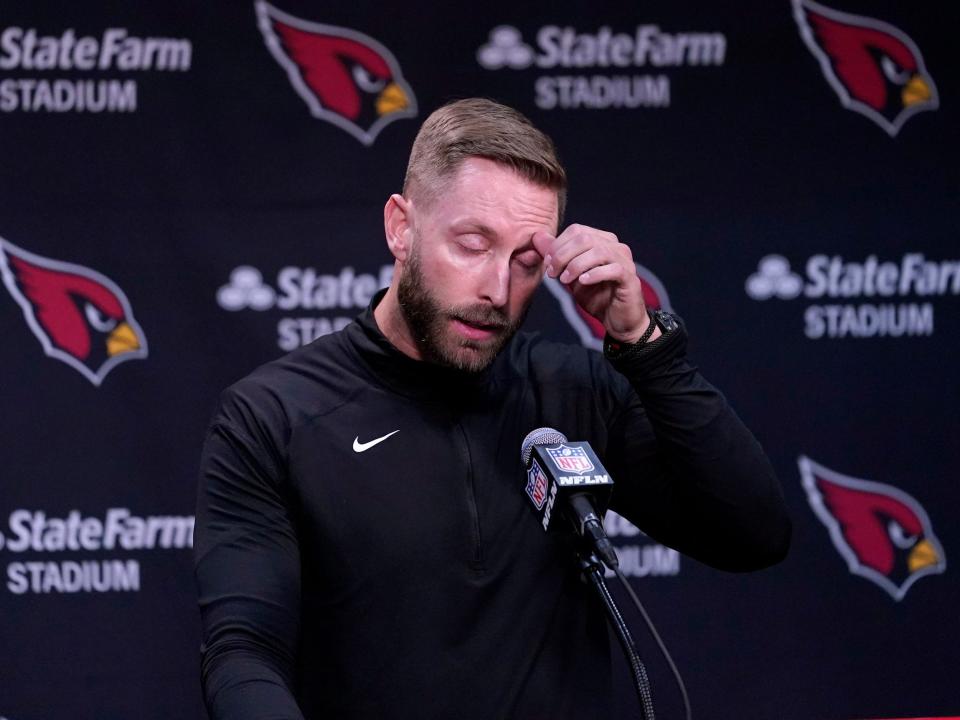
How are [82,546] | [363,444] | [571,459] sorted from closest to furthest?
[571,459] → [363,444] → [82,546]

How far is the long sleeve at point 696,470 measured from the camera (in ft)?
4.59

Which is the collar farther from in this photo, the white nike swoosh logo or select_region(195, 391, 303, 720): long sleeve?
select_region(195, 391, 303, 720): long sleeve

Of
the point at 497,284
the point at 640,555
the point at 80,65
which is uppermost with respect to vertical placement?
the point at 80,65

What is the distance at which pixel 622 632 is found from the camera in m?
1.04

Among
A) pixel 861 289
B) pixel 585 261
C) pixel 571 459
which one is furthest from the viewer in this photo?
pixel 861 289

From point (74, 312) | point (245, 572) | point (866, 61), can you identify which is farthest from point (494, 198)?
point (866, 61)

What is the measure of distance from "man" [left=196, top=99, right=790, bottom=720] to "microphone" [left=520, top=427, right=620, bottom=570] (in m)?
0.21

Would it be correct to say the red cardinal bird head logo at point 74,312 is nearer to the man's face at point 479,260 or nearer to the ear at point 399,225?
the ear at point 399,225

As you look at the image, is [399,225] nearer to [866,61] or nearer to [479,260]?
[479,260]

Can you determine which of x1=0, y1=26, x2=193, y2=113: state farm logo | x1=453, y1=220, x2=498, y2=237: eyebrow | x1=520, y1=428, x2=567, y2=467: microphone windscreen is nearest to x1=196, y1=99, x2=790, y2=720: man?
x1=453, y1=220, x2=498, y2=237: eyebrow

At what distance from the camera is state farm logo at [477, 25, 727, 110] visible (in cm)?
263

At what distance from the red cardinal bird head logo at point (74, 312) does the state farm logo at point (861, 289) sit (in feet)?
4.68

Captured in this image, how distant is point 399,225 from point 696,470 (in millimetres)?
504

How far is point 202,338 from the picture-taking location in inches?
101
